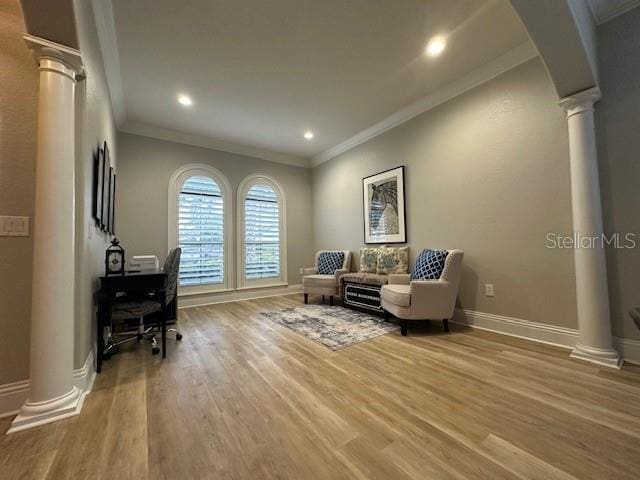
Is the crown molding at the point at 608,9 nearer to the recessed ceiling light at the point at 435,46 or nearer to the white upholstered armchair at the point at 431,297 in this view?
the recessed ceiling light at the point at 435,46

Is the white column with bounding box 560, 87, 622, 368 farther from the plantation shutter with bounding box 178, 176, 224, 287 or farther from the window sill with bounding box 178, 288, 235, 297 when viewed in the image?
Result: the plantation shutter with bounding box 178, 176, 224, 287

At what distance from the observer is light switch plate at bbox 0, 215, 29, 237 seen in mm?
1526

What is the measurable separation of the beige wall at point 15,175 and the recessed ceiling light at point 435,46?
304 cm

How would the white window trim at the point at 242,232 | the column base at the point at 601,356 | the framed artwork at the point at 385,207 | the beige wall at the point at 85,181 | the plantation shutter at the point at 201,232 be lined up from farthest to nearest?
1. the white window trim at the point at 242,232
2. the plantation shutter at the point at 201,232
3. the framed artwork at the point at 385,207
4. the column base at the point at 601,356
5. the beige wall at the point at 85,181

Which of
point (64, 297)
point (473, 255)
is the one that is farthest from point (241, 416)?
point (473, 255)

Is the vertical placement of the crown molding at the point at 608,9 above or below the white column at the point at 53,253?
above

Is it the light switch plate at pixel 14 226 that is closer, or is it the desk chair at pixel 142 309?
the light switch plate at pixel 14 226

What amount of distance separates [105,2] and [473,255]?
4.02 metres

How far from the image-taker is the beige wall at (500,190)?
2408mm

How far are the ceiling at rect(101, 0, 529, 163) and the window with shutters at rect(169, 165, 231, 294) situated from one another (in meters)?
0.91

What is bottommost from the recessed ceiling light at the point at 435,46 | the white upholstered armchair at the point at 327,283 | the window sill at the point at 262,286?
the window sill at the point at 262,286

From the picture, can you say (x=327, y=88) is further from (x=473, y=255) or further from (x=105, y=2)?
(x=473, y=255)

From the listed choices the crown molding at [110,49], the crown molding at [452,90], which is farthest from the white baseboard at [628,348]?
the crown molding at [110,49]

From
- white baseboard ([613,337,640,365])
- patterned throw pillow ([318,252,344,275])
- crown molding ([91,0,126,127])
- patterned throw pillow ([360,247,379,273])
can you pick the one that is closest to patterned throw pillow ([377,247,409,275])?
patterned throw pillow ([360,247,379,273])
